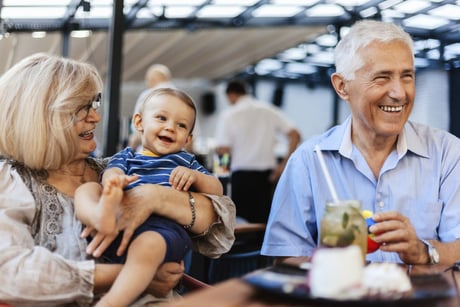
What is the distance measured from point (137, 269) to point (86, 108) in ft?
1.65

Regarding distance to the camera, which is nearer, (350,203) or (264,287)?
(264,287)

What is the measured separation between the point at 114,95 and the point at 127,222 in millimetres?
3089

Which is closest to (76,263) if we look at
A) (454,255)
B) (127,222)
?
(127,222)

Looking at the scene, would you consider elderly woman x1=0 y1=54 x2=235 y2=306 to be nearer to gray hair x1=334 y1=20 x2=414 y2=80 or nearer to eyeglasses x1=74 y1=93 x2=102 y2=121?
eyeglasses x1=74 y1=93 x2=102 y2=121

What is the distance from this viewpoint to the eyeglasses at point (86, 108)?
1.69 m

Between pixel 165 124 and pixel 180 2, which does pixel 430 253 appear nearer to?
pixel 165 124

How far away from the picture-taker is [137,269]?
1.47 m

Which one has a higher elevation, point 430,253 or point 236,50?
point 236,50

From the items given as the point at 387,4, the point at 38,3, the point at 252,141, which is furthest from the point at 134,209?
the point at 387,4

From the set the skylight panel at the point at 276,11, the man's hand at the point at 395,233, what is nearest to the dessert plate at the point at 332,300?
the man's hand at the point at 395,233

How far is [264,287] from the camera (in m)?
1.04

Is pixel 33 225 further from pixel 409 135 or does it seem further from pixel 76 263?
pixel 409 135

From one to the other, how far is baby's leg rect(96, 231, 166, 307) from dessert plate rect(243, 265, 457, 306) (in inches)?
15.0

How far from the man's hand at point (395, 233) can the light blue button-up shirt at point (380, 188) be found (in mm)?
335
